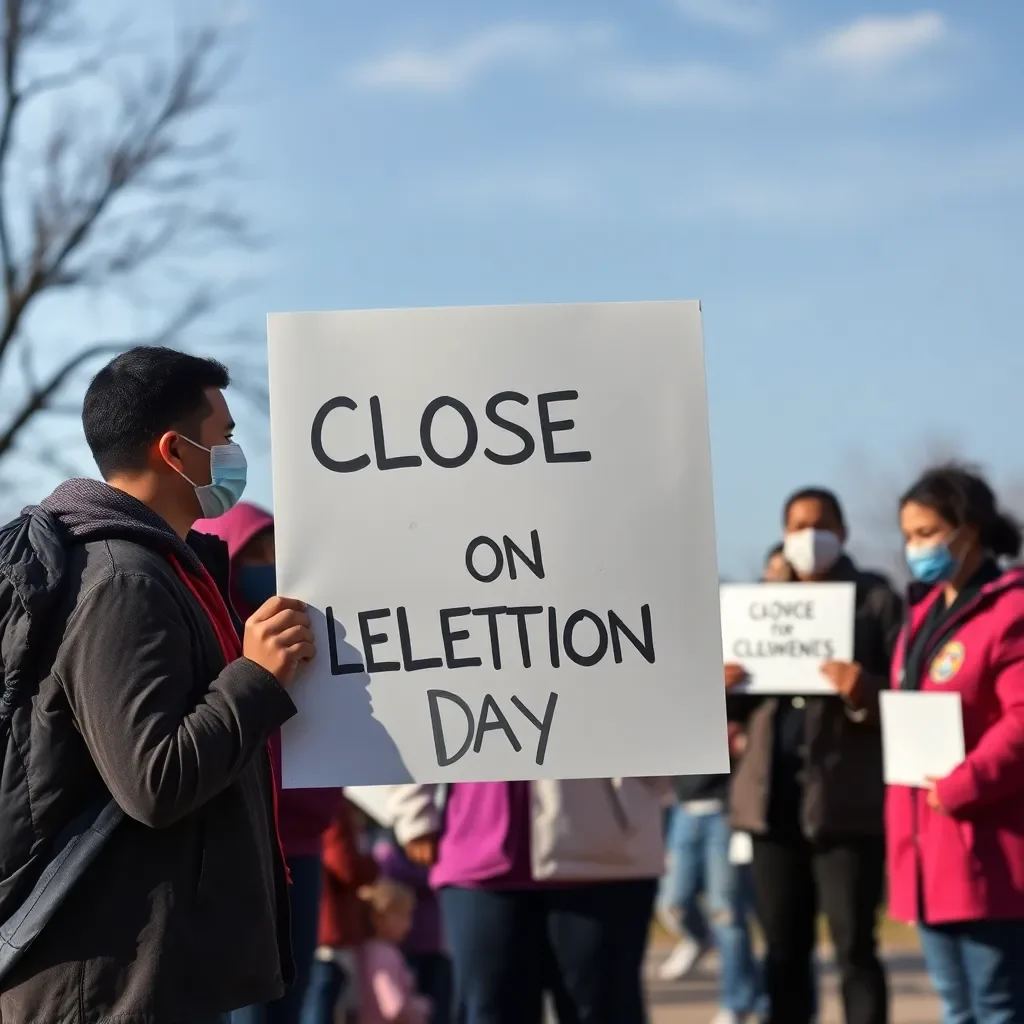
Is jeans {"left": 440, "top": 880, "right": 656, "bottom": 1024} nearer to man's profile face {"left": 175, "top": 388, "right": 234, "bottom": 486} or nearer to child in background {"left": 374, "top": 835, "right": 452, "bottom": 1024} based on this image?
man's profile face {"left": 175, "top": 388, "right": 234, "bottom": 486}

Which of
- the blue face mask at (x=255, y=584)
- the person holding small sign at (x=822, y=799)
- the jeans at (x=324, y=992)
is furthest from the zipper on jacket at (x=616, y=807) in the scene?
the jeans at (x=324, y=992)

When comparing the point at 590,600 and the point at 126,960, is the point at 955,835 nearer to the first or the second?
the point at 590,600

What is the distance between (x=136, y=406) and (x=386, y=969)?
4.19 meters

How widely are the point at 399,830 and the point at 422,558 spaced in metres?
2.20

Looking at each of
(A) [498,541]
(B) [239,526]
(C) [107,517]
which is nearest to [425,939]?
(B) [239,526]

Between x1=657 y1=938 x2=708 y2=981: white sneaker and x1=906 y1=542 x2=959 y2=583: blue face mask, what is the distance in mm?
5378

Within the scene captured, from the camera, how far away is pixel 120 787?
238cm

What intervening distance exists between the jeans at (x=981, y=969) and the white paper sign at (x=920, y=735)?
18.0 inches

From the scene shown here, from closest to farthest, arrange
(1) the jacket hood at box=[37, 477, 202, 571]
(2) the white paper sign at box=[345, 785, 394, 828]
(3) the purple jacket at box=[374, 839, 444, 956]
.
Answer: (1) the jacket hood at box=[37, 477, 202, 571] → (2) the white paper sign at box=[345, 785, 394, 828] → (3) the purple jacket at box=[374, 839, 444, 956]

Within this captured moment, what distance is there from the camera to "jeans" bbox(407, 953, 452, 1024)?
23.2 ft

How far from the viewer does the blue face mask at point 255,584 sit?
4.29 meters

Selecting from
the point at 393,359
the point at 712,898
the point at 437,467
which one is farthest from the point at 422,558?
the point at 712,898

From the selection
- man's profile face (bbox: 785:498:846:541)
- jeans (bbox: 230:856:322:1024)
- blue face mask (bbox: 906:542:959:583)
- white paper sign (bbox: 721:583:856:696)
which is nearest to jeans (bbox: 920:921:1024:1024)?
white paper sign (bbox: 721:583:856:696)

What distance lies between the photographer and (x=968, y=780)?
4.54 m
